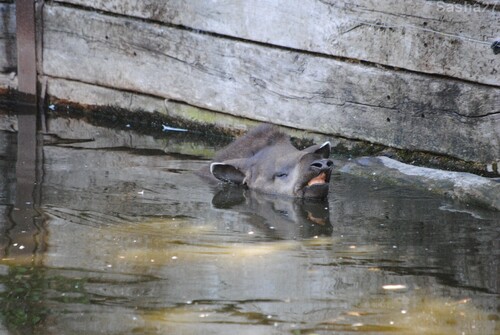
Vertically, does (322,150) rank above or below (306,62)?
below

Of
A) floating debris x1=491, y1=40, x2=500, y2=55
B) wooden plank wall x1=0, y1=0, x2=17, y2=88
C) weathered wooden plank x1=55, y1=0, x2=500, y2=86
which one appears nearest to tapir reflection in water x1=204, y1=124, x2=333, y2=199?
weathered wooden plank x1=55, y1=0, x2=500, y2=86

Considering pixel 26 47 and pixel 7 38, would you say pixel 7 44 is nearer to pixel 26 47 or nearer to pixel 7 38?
pixel 7 38

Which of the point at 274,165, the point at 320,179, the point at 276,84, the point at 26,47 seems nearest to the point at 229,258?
the point at 320,179

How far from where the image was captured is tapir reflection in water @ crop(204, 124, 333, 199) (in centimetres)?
712

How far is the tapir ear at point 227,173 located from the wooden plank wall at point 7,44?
3.97 m

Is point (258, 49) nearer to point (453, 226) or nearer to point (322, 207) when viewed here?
point (322, 207)

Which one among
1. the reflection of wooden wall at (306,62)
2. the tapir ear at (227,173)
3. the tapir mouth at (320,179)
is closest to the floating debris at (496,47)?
the reflection of wooden wall at (306,62)

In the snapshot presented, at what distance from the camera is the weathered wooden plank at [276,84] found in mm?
8008

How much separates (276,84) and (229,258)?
388 centimetres

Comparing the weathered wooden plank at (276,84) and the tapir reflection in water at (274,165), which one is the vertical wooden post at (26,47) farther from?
the tapir reflection in water at (274,165)

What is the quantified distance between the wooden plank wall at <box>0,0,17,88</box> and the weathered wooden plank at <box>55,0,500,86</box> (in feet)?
7.17

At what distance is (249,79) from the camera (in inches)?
363

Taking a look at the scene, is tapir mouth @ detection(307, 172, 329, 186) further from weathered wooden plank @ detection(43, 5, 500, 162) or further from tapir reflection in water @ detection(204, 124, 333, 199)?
weathered wooden plank @ detection(43, 5, 500, 162)

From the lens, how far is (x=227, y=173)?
7.70 metres
